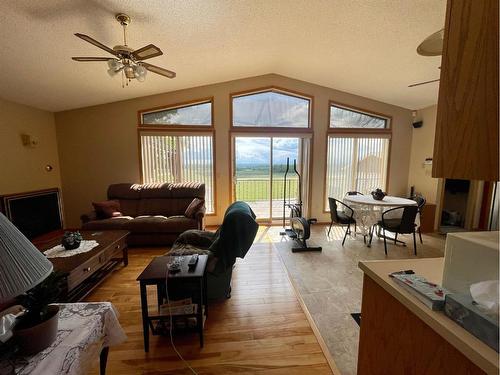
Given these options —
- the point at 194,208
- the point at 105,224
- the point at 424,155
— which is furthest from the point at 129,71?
the point at 424,155

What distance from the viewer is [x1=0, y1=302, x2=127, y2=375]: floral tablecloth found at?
85cm

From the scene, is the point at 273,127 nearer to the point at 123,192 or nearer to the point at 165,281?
the point at 123,192

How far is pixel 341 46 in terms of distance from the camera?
10.6 feet

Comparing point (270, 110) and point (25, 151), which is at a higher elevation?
point (270, 110)

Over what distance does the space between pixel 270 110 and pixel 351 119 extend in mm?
1838

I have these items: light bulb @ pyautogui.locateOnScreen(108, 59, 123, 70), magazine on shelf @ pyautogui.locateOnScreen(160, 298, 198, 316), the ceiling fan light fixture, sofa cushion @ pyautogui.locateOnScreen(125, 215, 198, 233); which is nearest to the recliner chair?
magazine on shelf @ pyautogui.locateOnScreen(160, 298, 198, 316)

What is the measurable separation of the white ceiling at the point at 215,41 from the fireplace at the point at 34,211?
1566 mm

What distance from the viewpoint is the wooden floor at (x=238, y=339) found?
1.66 metres

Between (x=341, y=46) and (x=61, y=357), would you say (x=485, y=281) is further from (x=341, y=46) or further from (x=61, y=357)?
(x=341, y=46)

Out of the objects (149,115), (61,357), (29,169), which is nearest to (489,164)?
(61,357)

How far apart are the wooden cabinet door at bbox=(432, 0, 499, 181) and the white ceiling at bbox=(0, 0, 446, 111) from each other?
2.28 meters

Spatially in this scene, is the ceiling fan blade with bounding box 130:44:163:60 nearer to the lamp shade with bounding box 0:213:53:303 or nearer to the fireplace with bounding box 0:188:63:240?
the lamp shade with bounding box 0:213:53:303

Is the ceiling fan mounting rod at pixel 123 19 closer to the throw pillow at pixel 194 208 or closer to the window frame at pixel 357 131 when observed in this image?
the throw pillow at pixel 194 208

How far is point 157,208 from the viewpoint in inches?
171
